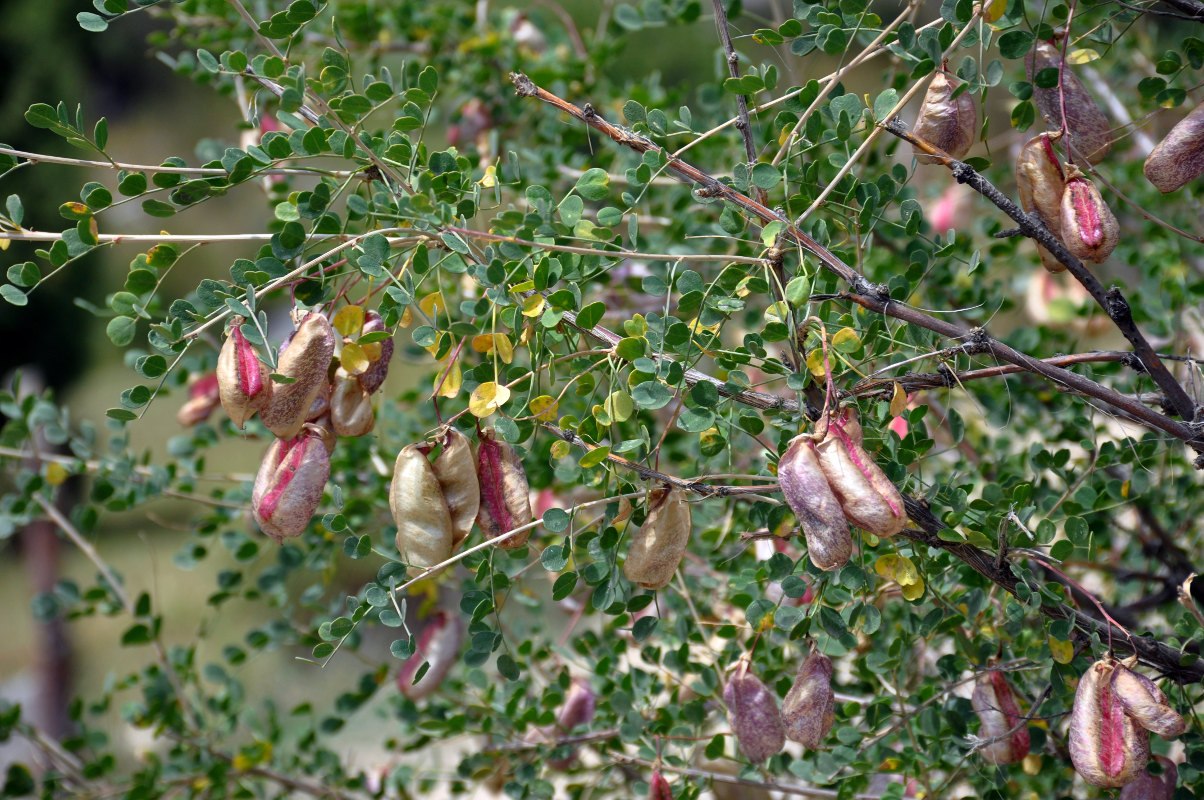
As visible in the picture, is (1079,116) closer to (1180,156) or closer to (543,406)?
(1180,156)

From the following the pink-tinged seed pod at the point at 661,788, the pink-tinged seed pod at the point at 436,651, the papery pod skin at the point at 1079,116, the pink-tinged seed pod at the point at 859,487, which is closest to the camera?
the pink-tinged seed pod at the point at 859,487

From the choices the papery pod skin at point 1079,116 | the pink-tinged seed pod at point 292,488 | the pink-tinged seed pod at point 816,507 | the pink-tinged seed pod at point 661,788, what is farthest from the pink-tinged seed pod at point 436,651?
the papery pod skin at point 1079,116

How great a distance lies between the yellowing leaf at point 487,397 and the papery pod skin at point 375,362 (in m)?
0.06

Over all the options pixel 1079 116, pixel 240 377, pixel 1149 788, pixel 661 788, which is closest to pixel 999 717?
pixel 1149 788

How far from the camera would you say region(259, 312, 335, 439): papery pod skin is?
16.1 inches

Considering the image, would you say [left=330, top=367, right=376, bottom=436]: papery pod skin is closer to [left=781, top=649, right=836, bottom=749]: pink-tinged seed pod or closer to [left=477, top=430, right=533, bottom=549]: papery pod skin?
[left=477, top=430, right=533, bottom=549]: papery pod skin

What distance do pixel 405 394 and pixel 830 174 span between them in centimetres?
45

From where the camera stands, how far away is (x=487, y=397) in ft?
1.39

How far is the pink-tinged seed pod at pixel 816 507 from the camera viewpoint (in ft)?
1.19

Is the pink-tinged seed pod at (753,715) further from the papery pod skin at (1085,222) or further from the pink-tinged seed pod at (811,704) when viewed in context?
the papery pod skin at (1085,222)

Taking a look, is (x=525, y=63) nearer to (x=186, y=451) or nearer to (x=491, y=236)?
(x=186, y=451)

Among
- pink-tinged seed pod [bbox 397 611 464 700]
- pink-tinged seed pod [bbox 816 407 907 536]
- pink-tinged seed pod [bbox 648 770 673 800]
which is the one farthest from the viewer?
pink-tinged seed pod [bbox 397 611 464 700]

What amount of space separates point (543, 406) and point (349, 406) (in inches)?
3.8

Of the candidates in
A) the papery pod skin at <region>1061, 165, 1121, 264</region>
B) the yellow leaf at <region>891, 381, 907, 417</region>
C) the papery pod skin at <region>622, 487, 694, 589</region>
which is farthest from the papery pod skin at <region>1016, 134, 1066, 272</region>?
the papery pod skin at <region>622, 487, 694, 589</region>
